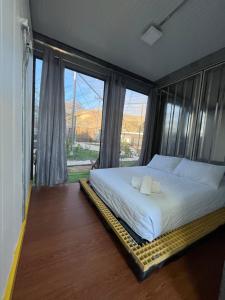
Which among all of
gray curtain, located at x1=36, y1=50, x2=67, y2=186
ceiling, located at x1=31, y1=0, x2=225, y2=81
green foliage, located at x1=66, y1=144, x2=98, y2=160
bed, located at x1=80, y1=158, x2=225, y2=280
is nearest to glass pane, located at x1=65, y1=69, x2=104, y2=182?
green foliage, located at x1=66, y1=144, x2=98, y2=160

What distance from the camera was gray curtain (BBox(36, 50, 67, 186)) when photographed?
101 inches

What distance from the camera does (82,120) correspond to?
3242 millimetres

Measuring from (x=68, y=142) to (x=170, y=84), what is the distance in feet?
9.26

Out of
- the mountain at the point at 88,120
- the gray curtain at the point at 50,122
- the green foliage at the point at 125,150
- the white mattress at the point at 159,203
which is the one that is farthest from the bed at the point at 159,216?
the green foliage at the point at 125,150

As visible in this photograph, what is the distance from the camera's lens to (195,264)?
1330mm

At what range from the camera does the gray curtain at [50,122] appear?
2561mm

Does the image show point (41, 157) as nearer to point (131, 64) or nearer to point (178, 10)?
point (131, 64)

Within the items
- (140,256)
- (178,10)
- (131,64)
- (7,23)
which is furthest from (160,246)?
(131,64)

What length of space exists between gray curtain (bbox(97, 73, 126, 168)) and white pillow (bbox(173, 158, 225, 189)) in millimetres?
1476

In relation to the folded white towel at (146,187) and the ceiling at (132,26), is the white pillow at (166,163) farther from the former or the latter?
the ceiling at (132,26)

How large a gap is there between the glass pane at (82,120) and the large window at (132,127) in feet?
2.30

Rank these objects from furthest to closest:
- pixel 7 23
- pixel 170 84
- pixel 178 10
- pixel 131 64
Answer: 1. pixel 170 84
2. pixel 131 64
3. pixel 178 10
4. pixel 7 23

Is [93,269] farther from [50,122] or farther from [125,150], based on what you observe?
[125,150]

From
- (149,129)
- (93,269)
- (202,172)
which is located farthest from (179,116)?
(93,269)
